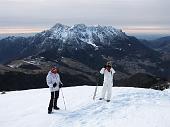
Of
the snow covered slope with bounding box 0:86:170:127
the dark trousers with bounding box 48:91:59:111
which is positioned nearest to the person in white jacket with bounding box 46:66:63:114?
the dark trousers with bounding box 48:91:59:111

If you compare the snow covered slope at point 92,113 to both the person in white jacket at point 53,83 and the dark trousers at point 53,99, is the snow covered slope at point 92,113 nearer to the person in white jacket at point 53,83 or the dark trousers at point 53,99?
Answer: the dark trousers at point 53,99

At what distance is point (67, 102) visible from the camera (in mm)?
26328

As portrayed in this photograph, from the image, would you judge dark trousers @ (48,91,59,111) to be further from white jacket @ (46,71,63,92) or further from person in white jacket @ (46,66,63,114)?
white jacket @ (46,71,63,92)

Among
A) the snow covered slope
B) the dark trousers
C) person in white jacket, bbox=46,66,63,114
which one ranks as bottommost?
the snow covered slope

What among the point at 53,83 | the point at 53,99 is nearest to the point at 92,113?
the point at 53,99

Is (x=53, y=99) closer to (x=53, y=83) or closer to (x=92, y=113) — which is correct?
(x=53, y=83)

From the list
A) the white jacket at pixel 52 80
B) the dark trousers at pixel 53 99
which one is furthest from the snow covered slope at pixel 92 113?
the white jacket at pixel 52 80

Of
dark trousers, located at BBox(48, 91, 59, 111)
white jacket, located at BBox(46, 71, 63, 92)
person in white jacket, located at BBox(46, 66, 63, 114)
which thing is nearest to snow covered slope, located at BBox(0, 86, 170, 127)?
dark trousers, located at BBox(48, 91, 59, 111)

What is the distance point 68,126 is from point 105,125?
2.01 metres

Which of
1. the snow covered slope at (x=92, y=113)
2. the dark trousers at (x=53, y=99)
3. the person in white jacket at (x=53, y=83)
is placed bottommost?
the snow covered slope at (x=92, y=113)

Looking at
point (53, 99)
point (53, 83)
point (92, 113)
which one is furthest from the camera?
point (53, 99)

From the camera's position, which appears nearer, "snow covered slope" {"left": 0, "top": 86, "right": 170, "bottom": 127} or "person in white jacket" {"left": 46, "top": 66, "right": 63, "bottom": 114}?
"snow covered slope" {"left": 0, "top": 86, "right": 170, "bottom": 127}

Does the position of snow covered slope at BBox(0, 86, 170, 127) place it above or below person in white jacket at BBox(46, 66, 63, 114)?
below

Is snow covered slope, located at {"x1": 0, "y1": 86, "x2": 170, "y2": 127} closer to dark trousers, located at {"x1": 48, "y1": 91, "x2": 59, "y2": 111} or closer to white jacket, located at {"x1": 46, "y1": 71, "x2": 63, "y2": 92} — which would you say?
dark trousers, located at {"x1": 48, "y1": 91, "x2": 59, "y2": 111}
